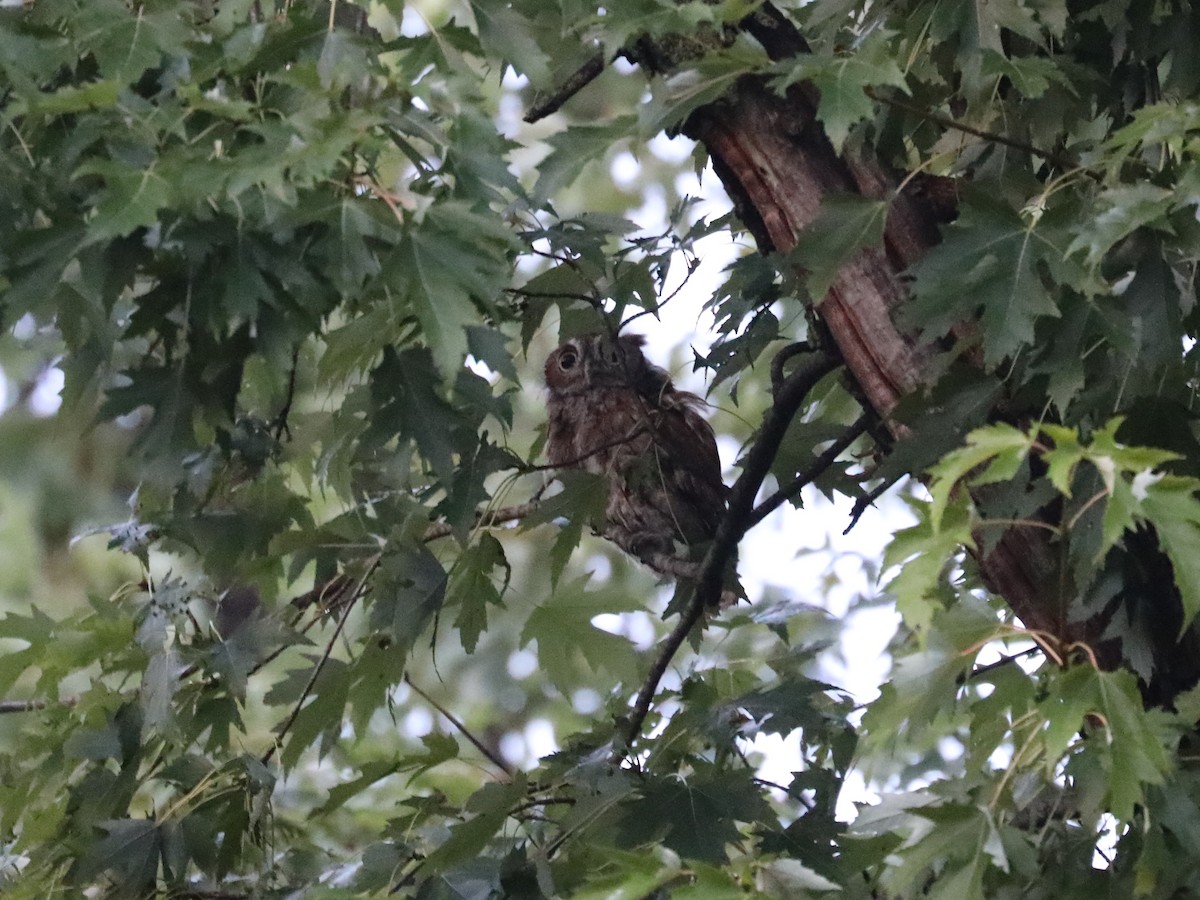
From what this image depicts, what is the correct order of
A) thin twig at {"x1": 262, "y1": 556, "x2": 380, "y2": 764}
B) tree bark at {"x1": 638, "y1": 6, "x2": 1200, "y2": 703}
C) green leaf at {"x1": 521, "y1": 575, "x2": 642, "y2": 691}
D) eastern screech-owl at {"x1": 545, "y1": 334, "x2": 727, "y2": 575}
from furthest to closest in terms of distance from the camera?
eastern screech-owl at {"x1": 545, "y1": 334, "x2": 727, "y2": 575}, green leaf at {"x1": 521, "y1": 575, "x2": 642, "y2": 691}, thin twig at {"x1": 262, "y1": 556, "x2": 380, "y2": 764}, tree bark at {"x1": 638, "y1": 6, "x2": 1200, "y2": 703}

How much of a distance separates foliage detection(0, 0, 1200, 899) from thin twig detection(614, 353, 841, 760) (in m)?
0.06

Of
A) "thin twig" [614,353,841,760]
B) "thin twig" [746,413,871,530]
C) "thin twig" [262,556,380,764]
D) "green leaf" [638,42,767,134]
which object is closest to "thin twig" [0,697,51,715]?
"thin twig" [262,556,380,764]

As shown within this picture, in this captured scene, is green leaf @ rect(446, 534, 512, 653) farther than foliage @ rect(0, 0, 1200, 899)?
Yes

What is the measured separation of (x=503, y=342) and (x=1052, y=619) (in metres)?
0.83

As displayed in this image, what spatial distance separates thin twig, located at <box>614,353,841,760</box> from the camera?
201 cm

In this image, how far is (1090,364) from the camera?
1554 mm

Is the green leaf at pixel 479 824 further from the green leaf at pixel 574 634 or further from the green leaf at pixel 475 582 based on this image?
the green leaf at pixel 574 634

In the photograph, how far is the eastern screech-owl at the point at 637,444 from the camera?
311 cm

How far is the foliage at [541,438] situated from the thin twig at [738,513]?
0.18 feet

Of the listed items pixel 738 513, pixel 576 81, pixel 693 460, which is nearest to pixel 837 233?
pixel 576 81

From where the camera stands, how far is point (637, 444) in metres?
3.22

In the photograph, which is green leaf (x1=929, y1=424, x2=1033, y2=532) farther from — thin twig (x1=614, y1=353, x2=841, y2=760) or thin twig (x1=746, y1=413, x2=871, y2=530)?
thin twig (x1=746, y1=413, x2=871, y2=530)

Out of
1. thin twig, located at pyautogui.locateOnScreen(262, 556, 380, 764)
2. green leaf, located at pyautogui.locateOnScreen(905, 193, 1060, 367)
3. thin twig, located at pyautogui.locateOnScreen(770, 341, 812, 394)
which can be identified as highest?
thin twig, located at pyautogui.locateOnScreen(770, 341, 812, 394)

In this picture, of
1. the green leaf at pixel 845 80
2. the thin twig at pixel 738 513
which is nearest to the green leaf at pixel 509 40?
the green leaf at pixel 845 80
